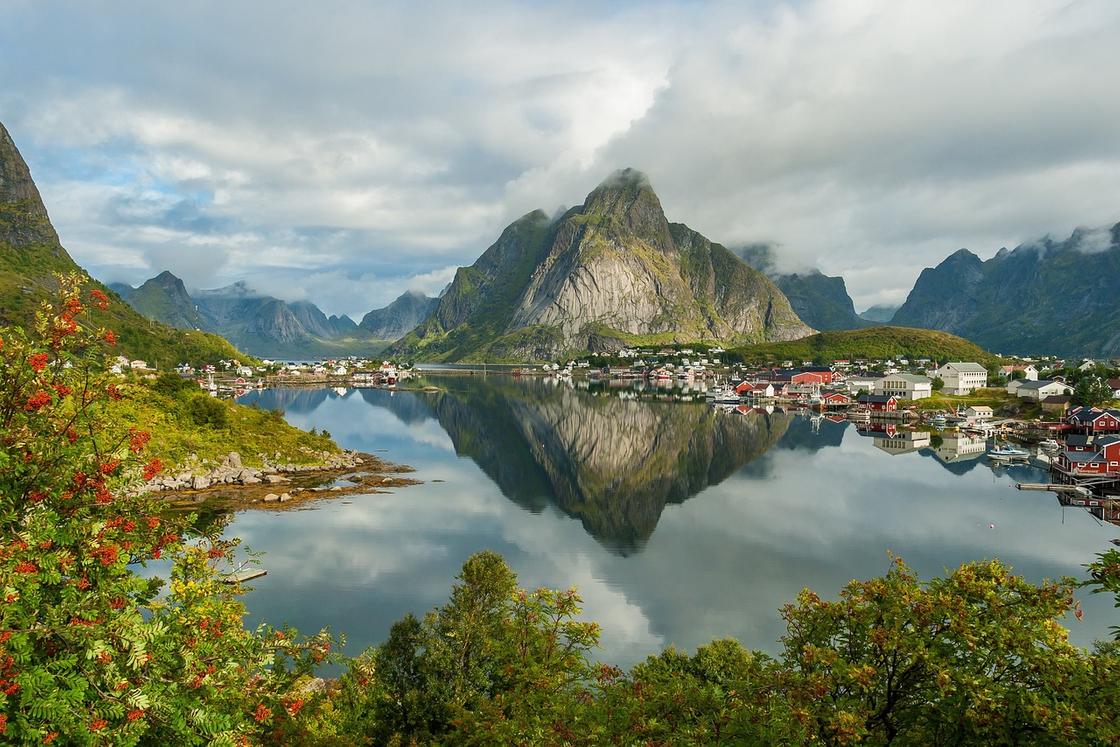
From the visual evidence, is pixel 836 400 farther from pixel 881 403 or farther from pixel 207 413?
pixel 207 413

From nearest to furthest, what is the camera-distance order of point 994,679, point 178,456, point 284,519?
point 994,679 < point 284,519 < point 178,456

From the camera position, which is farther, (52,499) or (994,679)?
(994,679)

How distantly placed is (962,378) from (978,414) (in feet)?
112

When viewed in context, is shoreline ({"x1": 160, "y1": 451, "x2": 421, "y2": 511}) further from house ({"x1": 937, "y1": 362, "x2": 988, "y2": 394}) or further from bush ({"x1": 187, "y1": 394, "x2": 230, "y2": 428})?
house ({"x1": 937, "y1": 362, "x2": 988, "y2": 394})

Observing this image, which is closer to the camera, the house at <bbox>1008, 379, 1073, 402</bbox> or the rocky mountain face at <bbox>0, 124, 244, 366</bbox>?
the house at <bbox>1008, 379, 1073, 402</bbox>

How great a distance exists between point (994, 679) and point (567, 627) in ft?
34.1

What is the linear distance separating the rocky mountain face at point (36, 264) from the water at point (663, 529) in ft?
376

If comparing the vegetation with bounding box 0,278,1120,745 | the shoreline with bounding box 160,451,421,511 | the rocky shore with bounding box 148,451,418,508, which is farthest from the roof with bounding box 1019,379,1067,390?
the vegetation with bounding box 0,278,1120,745

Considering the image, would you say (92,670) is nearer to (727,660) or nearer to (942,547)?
(727,660)

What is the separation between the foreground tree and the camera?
6074 mm

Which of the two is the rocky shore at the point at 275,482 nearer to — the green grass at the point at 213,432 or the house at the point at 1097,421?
the green grass at the point at 213,432

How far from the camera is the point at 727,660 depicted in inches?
823

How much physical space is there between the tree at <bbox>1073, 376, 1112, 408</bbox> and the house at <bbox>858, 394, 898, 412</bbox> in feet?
89.1

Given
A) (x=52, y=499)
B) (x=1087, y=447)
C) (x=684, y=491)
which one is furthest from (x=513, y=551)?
(x=1087, y=447)
